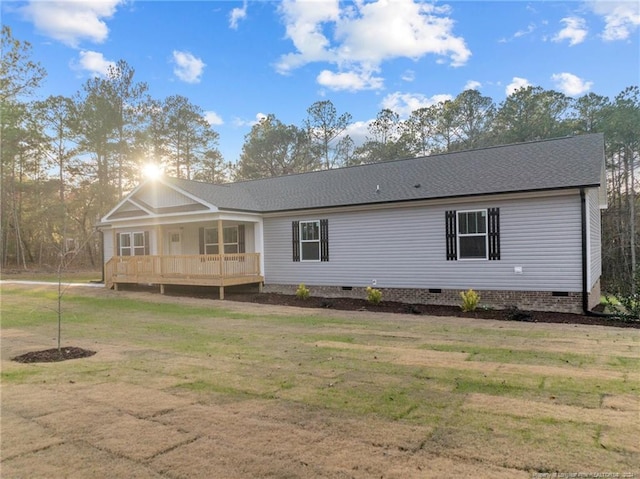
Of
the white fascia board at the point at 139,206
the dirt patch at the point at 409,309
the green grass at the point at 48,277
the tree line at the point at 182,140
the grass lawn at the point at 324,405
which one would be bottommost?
the dirt patch at the point at 409,309

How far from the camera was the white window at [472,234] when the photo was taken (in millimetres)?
12016

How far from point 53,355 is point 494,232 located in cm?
1066

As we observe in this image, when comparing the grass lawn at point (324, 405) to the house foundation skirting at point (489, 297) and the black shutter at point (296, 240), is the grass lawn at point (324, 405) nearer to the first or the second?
the house foundation skirting at point (489, 297)

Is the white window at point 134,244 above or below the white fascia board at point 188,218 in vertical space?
below

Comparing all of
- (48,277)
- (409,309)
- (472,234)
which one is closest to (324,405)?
(409,309)

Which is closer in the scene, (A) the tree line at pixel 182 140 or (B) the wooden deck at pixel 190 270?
(B) the wooden deck at pixel 190 270

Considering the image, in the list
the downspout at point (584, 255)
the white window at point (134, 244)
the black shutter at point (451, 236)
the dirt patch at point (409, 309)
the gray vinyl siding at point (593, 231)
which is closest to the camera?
the dirt patch at point (409, 309)

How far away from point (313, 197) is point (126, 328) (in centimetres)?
859

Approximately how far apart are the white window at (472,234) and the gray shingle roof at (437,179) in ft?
2.30

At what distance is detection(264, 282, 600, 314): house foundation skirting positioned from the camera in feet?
35.8

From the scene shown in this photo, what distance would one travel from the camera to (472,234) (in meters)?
12.2

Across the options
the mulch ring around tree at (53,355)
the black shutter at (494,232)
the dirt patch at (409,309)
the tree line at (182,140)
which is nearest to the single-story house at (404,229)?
the black shutter at (494,232)

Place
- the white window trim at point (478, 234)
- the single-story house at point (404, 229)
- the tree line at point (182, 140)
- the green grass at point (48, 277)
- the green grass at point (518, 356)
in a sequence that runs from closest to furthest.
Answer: the green grass at point (518, 356) → the single-story house at point (404, 229) → the white window trim at point (478, 234) → the green grass at point (48, 277) → the tree line at point (182, 140)

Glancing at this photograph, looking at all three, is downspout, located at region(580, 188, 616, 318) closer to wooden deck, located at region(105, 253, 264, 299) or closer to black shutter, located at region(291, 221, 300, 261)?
black shutter, located at region(291, 221, 300, 261)
